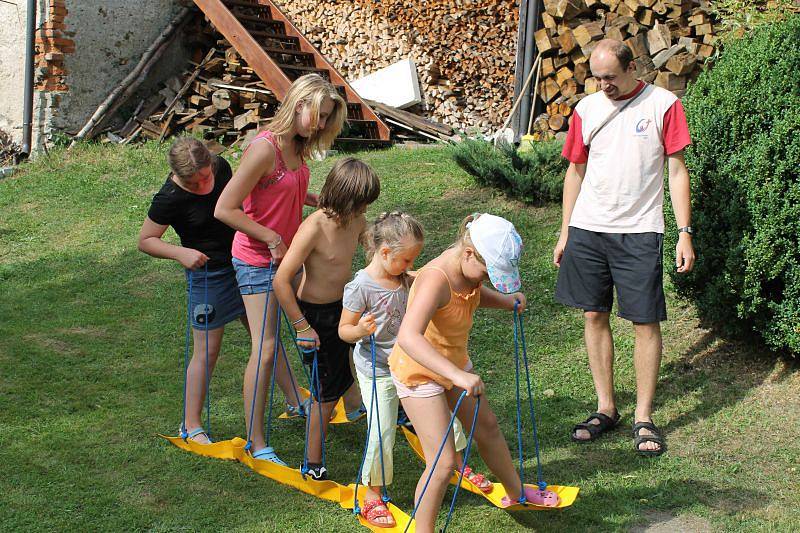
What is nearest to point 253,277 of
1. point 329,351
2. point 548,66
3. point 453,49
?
point 329,351

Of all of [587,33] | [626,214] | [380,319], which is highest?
[587,33]

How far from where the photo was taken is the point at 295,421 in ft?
16.1

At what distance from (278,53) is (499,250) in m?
8.92

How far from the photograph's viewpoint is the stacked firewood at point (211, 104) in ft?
37.8

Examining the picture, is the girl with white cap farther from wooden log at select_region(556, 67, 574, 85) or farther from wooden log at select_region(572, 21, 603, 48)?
wooden log at select_region(556, 67, 574, 85)

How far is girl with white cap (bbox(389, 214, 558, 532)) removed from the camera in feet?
10.5

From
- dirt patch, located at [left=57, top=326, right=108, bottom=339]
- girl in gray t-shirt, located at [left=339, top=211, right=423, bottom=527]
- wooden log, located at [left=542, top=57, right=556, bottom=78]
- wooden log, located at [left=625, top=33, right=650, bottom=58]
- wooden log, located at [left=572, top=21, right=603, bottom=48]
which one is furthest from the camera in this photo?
wooden log, located at [left=542, top=57, right=556, bottom=78]

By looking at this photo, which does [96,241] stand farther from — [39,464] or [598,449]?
[598,449]

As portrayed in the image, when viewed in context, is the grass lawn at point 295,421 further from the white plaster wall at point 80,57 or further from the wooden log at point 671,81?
the white plaster wall at point 80,57

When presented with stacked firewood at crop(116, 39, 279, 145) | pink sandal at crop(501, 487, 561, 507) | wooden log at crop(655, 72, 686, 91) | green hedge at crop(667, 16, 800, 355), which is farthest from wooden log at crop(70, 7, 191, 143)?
pink sandal at crop(501, 487, 561, 507)

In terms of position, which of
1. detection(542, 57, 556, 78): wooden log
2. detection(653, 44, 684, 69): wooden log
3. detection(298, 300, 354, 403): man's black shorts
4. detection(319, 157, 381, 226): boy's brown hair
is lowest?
detection(298, 300, 354, 403): man's black shorts

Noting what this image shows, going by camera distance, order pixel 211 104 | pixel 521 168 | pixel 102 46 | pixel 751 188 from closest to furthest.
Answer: pixel 751 188 < pixel 521 168 < pixel 102 46 < pixel 211 104

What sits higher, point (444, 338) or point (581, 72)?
point (581, 72)

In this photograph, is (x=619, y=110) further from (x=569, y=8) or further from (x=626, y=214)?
(x=569, y=8)
